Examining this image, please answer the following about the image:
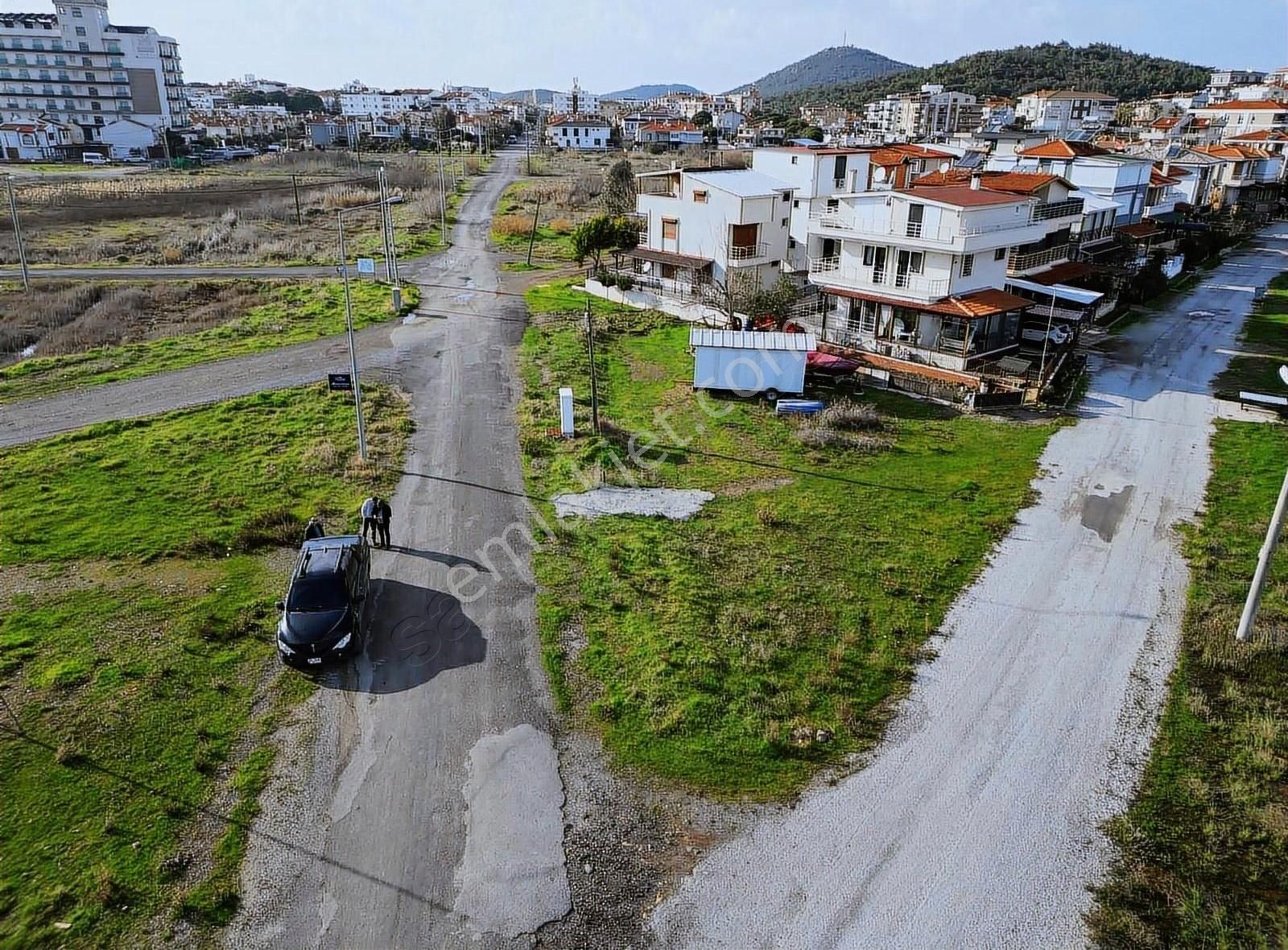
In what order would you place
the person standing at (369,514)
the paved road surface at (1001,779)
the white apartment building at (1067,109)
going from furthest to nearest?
the white apartment building at (1067,109) < the person standing at (369,514) < the paved road surface at (1001,779)

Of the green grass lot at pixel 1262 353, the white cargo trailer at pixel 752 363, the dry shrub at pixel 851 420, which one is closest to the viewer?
the dry shrub at pixel 851 420

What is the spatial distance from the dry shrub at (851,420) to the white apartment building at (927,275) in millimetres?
6438

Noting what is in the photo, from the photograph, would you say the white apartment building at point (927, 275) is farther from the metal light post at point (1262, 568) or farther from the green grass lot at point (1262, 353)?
the metal light post at point (1262, 568)

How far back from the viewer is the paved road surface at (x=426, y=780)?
10.1 metres

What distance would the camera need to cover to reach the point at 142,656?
14.6m

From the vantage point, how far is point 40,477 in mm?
21656

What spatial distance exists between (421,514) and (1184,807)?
54.1 feet

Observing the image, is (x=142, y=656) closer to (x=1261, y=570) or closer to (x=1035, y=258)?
(x=1261, y=570)

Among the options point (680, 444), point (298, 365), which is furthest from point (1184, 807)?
point (298, 365)

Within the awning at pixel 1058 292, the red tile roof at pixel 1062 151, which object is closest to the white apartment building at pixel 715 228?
the awning at pixel 1058 292

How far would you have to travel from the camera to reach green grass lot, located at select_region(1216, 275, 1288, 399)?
32.2m

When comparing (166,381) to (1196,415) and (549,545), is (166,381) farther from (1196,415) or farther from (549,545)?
(1196,415)

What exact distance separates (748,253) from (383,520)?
95.3 feet

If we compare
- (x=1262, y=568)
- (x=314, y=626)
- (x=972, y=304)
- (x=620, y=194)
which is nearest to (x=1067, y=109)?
(x=620, y=194)
